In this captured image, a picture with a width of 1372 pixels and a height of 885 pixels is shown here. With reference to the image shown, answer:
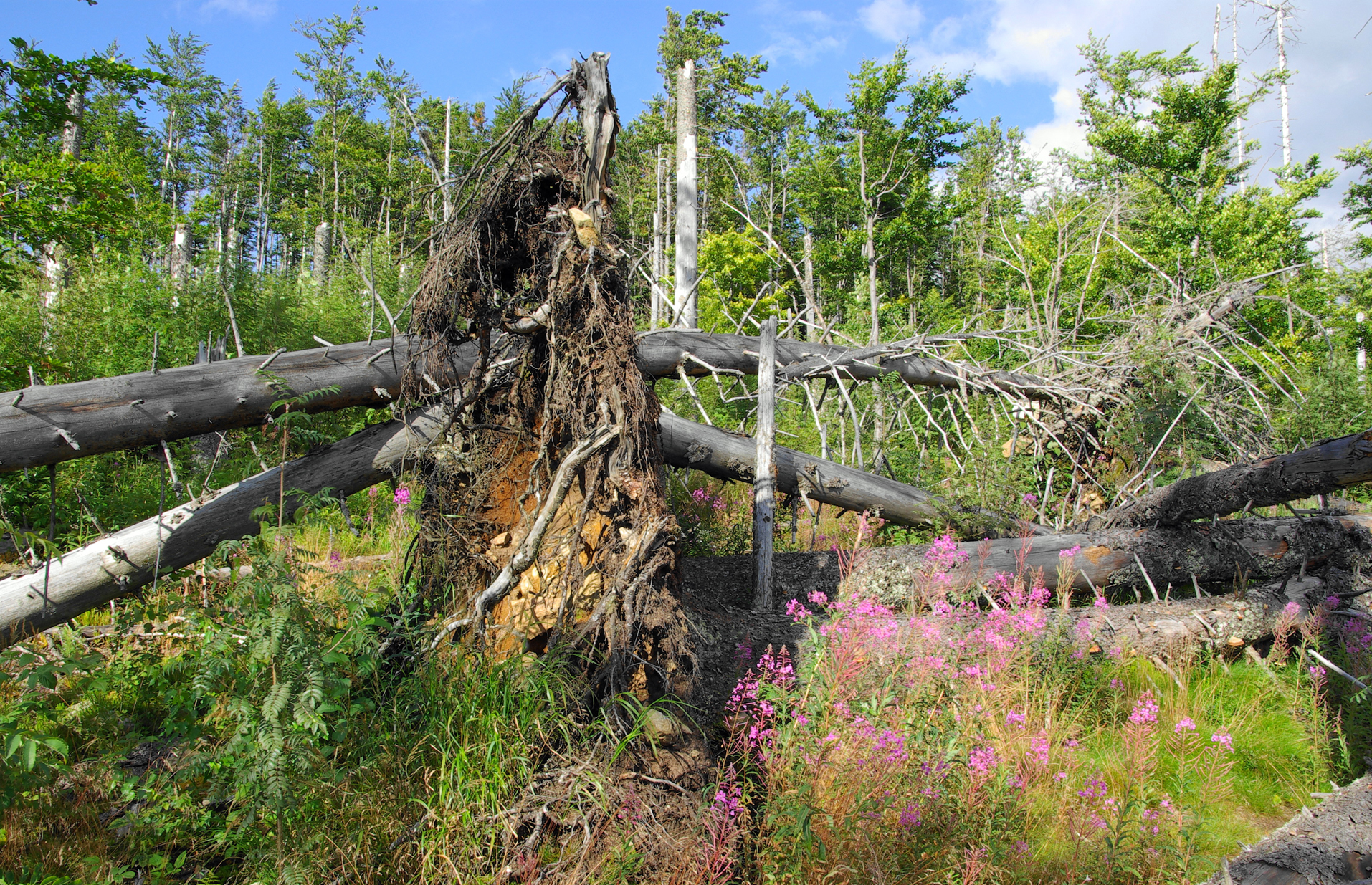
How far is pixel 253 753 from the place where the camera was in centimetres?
197

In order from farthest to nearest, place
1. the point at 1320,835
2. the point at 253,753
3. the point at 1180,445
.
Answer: the point at 1180,445 < the point at 1320,835 < the point at 253,753

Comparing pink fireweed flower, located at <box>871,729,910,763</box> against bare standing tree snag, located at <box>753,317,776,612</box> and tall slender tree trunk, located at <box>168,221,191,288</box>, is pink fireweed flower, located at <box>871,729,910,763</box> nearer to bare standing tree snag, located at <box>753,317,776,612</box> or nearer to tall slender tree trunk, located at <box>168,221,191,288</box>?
bare standing tree snag, located at <box>753,317,776,612</box>

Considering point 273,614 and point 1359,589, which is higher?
point 273,614

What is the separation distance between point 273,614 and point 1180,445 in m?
7.62

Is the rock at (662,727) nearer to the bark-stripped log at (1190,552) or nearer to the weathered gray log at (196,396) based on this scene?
the weathered gray log at (196,396)

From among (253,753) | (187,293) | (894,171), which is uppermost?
(894,171)

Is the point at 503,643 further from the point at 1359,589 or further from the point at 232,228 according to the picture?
the point at 232,228

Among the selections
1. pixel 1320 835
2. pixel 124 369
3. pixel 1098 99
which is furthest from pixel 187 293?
pixel 1098 99

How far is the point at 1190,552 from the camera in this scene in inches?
210

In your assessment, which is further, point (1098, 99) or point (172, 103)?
point (172, 103)

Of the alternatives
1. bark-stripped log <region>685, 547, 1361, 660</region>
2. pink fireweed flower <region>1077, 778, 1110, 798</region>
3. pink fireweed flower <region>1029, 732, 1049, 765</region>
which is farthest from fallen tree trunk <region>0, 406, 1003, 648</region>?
pink fireweed flower <region>1077, 778, 1110, 798</region>

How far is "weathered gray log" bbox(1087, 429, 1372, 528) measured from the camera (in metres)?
4.25

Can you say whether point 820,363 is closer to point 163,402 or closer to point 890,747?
point 890,747

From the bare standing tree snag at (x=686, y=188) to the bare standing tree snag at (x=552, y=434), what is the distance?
5.83 metres
